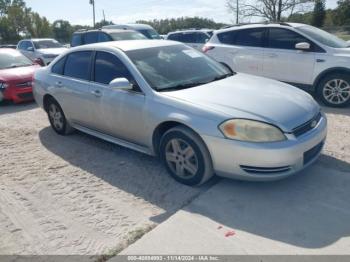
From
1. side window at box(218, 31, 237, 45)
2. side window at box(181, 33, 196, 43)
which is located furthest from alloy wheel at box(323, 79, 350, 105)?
side window at box(181, 33, 196, 43)

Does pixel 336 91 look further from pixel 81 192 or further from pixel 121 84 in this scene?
pixel 81 192

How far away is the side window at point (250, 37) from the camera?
7.54 meters

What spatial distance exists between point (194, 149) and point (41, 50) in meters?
12.2

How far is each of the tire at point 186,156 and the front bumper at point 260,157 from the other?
0.10 m

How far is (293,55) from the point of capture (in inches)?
277

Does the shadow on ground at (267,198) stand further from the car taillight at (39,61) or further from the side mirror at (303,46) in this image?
the car taillight at (39,61)

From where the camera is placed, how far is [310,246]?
2746mm

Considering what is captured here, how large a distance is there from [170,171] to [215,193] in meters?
0.64

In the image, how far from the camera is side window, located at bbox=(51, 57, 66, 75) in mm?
5457

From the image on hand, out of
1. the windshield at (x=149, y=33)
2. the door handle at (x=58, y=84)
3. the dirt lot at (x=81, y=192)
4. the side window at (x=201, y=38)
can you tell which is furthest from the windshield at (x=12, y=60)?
the windshield at (x=149, y=33)

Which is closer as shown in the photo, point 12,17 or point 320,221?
point 320,221

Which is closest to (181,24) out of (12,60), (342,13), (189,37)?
(342,13)

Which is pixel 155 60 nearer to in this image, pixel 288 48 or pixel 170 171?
pixel 170 171

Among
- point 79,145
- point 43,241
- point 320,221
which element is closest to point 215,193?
point 320,221
